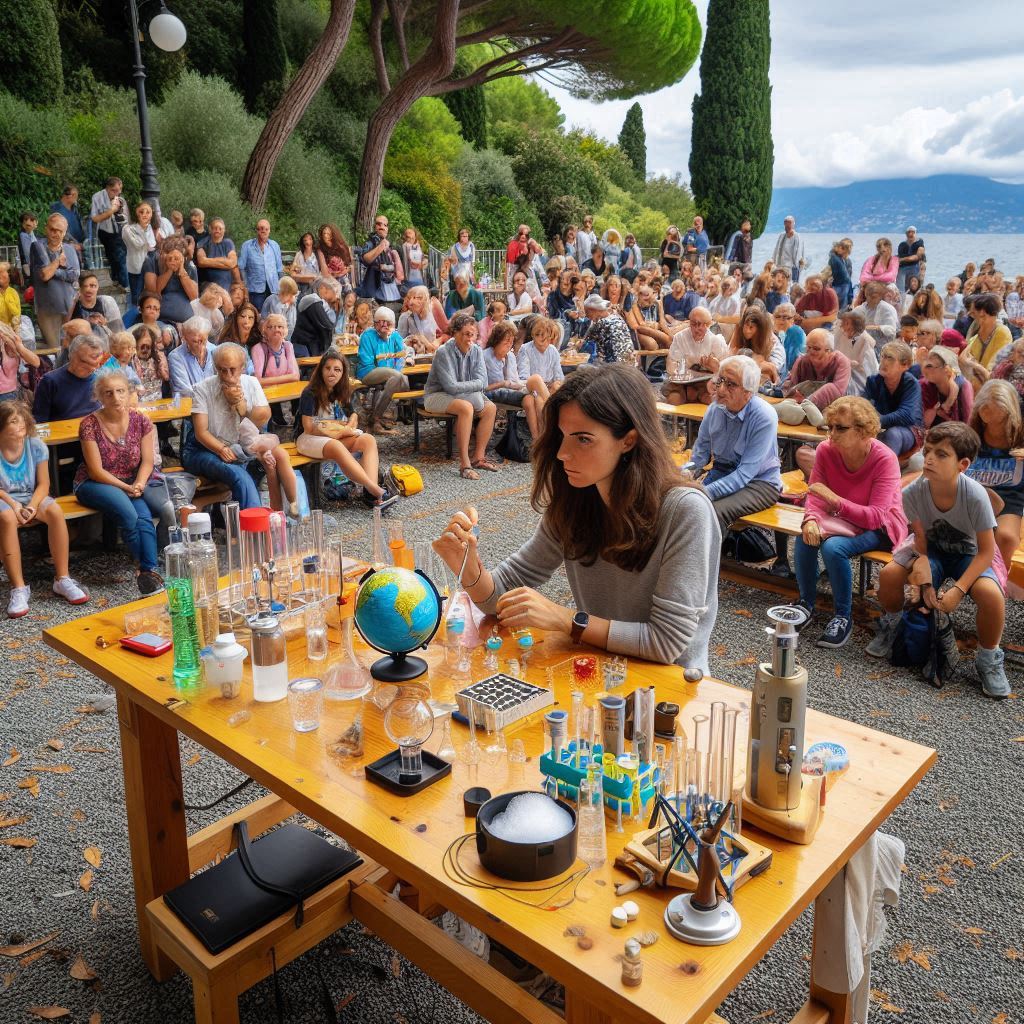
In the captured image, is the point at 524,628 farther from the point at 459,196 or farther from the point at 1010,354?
the point at 459,196

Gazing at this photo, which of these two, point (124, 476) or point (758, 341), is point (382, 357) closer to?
point (758, 341)

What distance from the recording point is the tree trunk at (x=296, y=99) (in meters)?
16.2

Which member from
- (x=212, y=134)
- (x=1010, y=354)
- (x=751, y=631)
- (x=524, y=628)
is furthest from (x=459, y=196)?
(x=524, y=628)

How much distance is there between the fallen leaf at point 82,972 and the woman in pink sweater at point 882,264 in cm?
1384

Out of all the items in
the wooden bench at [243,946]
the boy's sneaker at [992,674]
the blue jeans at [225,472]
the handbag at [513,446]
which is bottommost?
the boy's sneaker at [992,674]

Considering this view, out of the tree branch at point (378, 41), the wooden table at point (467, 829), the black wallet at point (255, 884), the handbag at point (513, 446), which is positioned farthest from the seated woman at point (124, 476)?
the tree branch at point (378, 41)

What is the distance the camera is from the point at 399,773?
80.8 inches

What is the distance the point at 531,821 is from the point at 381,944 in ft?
4.53

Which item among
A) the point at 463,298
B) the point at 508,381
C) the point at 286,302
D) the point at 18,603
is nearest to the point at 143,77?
the point at 286,302

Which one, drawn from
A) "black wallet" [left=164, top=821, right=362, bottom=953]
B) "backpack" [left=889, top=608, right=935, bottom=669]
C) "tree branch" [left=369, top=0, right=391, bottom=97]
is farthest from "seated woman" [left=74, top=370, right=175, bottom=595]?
"tree branch" [left=369, top=0, right=391, bottom=97]

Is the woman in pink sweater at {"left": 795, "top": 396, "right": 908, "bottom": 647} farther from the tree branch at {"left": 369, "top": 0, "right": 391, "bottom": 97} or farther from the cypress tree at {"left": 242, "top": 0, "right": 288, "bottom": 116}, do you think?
the tree branch at {"left": 369, "top": 0, "right": 391, "bottom": 97}

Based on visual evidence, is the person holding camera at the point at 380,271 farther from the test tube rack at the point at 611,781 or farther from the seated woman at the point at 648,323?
the test tube rack at the point at 611,781

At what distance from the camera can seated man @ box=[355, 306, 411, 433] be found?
895cm

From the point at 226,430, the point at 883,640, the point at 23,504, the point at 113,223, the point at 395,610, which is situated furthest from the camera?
the point at 113,223
